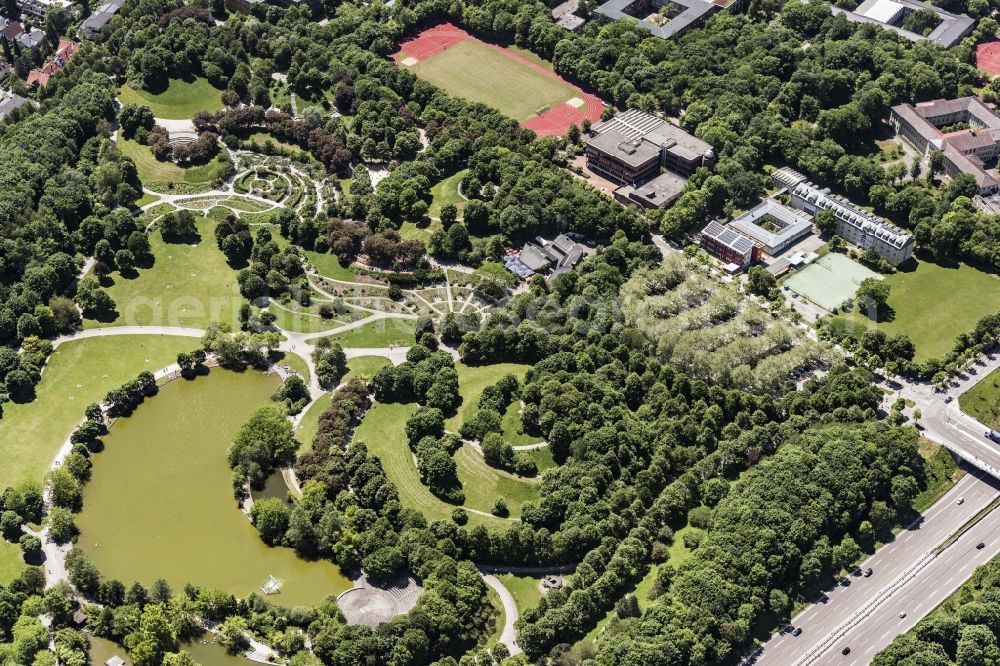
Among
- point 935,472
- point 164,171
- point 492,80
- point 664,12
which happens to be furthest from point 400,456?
point 664,12

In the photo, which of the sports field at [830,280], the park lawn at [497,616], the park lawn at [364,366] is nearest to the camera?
the park lawn at [497,616]

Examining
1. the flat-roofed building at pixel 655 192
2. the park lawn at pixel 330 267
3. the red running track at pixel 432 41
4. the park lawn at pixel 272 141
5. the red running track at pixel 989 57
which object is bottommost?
the park lawn at pixel 330 267

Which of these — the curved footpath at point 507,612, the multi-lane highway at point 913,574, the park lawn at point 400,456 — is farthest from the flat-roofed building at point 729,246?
the curved footpath at point 507,612

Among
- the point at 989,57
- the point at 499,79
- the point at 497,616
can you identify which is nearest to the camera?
the point at 497,616

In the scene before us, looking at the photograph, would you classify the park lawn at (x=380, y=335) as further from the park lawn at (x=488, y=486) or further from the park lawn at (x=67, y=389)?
the park lawn at (x=488, y=486)

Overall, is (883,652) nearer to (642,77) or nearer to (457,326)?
(457,326)

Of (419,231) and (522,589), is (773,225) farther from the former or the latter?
(522,589)
